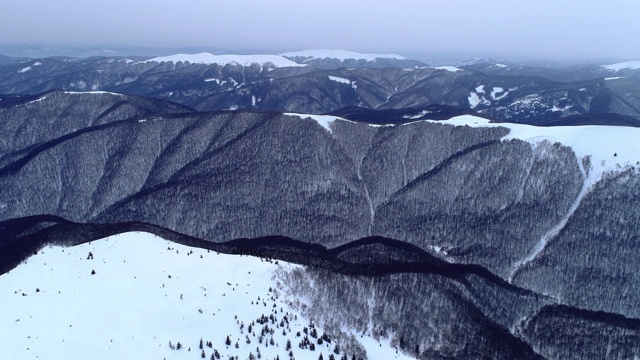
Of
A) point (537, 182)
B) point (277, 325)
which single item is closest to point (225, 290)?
point (277, 325)

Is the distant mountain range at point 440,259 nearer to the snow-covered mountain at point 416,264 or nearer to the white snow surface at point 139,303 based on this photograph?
the snow-covered mountain at point 416,264

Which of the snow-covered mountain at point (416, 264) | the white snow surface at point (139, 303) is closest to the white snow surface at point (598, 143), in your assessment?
the snow-covered mountain at point (416, 264)

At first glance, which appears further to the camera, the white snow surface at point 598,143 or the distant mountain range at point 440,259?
the white snow surface at point 598,143

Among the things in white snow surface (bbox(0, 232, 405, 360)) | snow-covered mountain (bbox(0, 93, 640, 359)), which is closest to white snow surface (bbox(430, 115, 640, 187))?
snow-covered mountain (bbox(0, 93, 640, 359))

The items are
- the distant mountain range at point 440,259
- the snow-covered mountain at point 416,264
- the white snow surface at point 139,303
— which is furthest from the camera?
the distant mountain range at point 440,259

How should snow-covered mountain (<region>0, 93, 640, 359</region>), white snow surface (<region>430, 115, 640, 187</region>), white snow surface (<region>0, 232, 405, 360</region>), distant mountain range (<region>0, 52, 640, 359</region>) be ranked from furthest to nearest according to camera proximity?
white snow surface (<region>430, 115, 640, 187</region>) → distant mountain range (<region>0, 52, 640, 359</region>) → snow-covered mountain (<region>0, 93, 640, 359</region>) → white snow surface (<region>0, 232, 405, 360</region>)

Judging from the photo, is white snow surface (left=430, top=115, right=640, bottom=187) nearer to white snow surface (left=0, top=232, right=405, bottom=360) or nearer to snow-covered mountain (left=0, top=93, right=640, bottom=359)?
snow-covered mountain (left=0, top=93, right=640, bottom=359)

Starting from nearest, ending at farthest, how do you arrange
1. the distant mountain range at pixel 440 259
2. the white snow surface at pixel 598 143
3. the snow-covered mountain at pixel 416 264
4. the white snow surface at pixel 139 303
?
the white snow surface at pixel 139 303 → the snow-covered mountain at pixel 416 264 → the distant mountain range at pixel 440 259 → the white snow surface at pixel 598 143

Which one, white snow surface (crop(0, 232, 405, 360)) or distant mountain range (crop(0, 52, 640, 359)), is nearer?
white snow surface (crop(0, 232, 405, 360))
